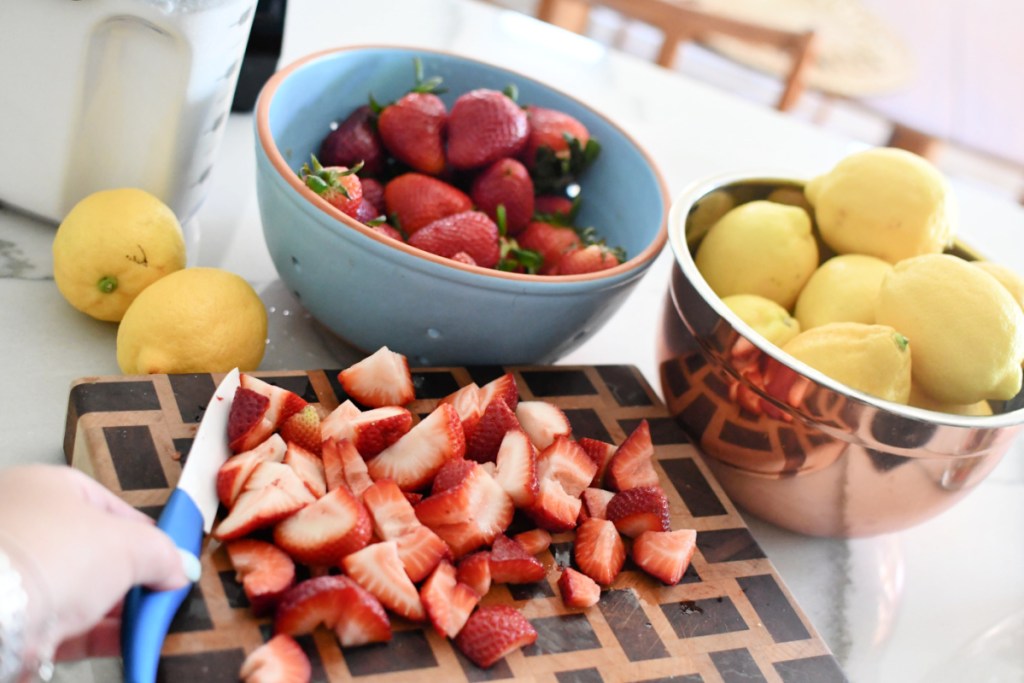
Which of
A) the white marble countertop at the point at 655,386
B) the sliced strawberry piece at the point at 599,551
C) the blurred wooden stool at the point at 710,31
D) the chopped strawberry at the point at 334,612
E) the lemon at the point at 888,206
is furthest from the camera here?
the blurred wooden stool at the point at 710,31

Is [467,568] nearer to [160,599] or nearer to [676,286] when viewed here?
[160,599]

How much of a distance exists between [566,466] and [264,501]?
0.23 metres

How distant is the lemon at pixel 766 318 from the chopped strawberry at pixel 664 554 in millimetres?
205

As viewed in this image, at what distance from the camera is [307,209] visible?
31.0 inches

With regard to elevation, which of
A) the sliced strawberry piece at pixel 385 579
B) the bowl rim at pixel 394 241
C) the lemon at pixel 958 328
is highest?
the lemon at pixel 958 328

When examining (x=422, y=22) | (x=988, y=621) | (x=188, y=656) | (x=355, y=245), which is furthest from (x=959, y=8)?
(x=188, y=656)

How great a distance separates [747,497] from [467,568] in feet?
1.04

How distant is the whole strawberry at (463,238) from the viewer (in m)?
0.86

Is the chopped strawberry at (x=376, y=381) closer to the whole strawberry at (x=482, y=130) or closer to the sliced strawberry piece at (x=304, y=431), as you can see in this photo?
the sliced strawberry piece at (x=304, y=431)

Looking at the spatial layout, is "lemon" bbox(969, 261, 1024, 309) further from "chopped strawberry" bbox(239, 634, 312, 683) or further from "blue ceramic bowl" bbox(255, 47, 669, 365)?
"chopped strawberry" bbox(239, 634, 312, 683)

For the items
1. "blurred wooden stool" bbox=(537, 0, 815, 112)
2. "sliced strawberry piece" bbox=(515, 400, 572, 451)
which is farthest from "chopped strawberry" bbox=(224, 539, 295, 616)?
"blurred wooden stool" bbox=(537, 0, 815, 112)

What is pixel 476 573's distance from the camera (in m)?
0.67

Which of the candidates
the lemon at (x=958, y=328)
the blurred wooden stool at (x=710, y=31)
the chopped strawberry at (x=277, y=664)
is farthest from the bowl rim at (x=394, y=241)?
the blurred wooden stool at (x=710, y=31)

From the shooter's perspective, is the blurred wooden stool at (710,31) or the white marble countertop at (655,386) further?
the blurred wooden stool at (710,31)
